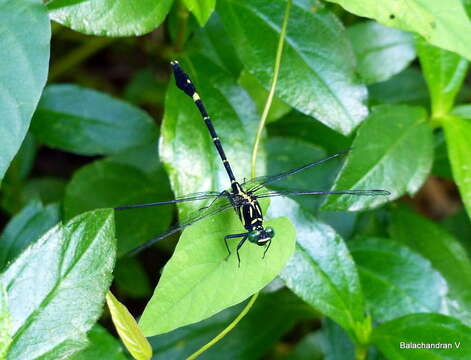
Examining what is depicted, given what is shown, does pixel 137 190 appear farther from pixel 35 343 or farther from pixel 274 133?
pixel 35 343

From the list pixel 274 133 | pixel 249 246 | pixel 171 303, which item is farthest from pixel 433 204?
pixel 171 303

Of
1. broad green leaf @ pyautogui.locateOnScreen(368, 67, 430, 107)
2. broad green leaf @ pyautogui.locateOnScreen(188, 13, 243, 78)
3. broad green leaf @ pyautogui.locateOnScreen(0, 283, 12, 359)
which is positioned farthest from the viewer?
broad green leaf @ pyautogui.locateOnScreen(368, 67, 430, 107)

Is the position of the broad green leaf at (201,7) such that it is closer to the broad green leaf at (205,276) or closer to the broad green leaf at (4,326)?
the broad green leaf at (205,276)

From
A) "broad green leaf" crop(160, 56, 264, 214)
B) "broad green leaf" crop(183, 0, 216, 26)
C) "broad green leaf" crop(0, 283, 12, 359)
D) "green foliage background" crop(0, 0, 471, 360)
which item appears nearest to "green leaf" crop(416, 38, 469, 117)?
"green foliage background" crop(0, 0, 471, 360)

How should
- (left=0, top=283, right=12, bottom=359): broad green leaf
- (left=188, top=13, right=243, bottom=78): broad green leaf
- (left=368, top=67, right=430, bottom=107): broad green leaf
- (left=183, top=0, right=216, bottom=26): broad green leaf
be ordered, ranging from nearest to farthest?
(left=0, top=283, right=12, bottom=359): broad green leaf
(left=183, top=0, right=216, bottom=26): broad green leaf
(left=188, top=13, right=243, bottom=78): broad green leaf
(left=368, top=67, right=430, bottom=107): broad green leaf

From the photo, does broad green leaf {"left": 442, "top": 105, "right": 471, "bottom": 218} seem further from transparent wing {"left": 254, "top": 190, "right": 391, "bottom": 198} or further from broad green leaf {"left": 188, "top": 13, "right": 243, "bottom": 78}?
broad green leaf {"left": 188, "top": 13, "right": 243, "bottom": 78}

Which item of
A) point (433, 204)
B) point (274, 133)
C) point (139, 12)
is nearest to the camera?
point (139, 12)

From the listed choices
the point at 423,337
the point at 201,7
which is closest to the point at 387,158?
the point at 423,337
